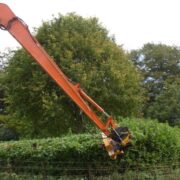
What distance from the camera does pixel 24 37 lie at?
1257 centimetres

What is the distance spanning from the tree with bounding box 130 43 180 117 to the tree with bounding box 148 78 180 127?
695 centimetres

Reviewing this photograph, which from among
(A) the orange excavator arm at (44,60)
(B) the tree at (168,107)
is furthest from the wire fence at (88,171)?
(B) the tree at (168,107)

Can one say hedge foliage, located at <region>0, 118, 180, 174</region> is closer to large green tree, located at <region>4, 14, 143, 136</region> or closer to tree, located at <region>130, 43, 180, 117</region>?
large green tree, located at <region>4, 14, 143, 136</region>

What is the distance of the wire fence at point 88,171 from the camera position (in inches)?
535

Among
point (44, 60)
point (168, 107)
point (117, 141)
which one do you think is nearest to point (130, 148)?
point (117, 141)

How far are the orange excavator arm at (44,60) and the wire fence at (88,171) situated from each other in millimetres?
1358

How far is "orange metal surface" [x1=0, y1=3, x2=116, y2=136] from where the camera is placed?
1230cm

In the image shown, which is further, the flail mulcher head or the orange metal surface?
the orange metal surface

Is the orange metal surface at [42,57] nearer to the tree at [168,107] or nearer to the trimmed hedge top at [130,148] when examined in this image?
the trimmed hedge top at [130,148]

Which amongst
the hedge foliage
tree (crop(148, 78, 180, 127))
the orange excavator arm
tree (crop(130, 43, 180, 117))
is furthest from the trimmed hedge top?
tree (crop(130, 43, 180, 117))

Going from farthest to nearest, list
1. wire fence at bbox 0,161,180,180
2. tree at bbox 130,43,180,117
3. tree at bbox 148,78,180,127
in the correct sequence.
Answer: tree at bbox 130,43,180,117 → tree at bbox 148,78,180,127 → wire fence at bbox 0,161,180,180

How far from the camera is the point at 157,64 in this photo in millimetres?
58312

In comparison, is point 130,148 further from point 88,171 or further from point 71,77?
point 71,77

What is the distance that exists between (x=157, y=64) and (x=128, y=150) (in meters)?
44.6
